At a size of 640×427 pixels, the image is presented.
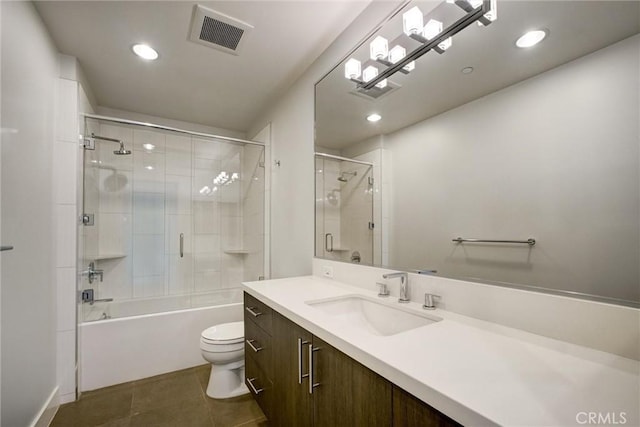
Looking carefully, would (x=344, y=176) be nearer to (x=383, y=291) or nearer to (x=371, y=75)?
(x=371, y=75)

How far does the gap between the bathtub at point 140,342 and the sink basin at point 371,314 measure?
1.53m

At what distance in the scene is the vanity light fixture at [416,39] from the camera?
1118 mm

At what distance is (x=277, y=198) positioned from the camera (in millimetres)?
2771

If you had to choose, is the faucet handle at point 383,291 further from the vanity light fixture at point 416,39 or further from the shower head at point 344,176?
the vanity light fixture at point 416,39

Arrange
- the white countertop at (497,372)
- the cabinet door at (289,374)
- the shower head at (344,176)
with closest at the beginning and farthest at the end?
the white countertop at (497,372)
the cabinet door at (289,374)
the shower head at (344,176)

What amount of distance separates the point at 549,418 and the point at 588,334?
437 mm

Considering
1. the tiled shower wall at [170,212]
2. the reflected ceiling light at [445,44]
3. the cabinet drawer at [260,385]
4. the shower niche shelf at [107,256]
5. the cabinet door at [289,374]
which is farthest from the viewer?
the tiled shower wall at [170,212]

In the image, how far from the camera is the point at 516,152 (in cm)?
100

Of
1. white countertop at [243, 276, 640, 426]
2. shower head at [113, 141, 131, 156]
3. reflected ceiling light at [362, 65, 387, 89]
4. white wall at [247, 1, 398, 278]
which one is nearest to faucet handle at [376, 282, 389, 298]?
white countertop at [243, 276, 640, 426]

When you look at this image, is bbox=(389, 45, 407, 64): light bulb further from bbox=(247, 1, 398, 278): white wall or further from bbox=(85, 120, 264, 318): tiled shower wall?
bbox=(85, 120, 264, 318): tiled shower wall

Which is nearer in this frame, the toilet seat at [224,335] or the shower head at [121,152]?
the toilet seat at [224,335]

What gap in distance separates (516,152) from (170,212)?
3296 mm

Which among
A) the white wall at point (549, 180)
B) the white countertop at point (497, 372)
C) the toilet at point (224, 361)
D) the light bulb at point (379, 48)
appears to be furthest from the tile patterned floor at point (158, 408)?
the light bulb at point (379, 48)

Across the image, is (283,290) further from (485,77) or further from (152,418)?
(485,77)
